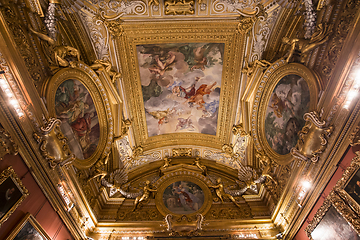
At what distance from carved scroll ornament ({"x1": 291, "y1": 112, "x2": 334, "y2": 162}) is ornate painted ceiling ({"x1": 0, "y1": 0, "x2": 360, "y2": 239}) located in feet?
0.11

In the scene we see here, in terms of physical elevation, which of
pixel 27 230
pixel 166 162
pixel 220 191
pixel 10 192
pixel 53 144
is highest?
pixel 166 162

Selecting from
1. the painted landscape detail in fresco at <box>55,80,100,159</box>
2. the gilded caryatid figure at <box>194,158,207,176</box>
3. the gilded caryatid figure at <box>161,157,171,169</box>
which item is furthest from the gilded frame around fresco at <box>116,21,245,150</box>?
the gilded caryatid figure at <box>194,158,207,176</box>

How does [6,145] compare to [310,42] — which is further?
[310,42]

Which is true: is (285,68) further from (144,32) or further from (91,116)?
(91,116)

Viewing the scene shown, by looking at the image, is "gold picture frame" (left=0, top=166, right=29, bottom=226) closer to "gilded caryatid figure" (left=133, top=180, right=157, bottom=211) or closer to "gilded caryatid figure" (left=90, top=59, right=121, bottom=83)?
"gilded caryatid figure" (left=90, top=59, right=121, bottom=83)

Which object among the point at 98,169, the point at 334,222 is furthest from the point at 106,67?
the point at 334,222

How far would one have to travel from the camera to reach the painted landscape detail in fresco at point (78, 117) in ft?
24.7

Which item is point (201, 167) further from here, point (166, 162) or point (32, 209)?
point (32, 209)

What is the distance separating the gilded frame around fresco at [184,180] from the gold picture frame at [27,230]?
5.10 metres

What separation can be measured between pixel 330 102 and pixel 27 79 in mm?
8524

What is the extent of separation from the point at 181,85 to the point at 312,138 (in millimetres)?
6214

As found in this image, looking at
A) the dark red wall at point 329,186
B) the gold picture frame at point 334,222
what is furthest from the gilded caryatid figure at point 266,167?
the gold picture frame at point 334,222

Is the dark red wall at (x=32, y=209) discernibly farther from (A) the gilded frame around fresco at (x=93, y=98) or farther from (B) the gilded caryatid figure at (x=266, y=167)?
(B) the gilded caryatid figure at (x=266, y=167)

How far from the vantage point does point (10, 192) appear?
17.6 ft
